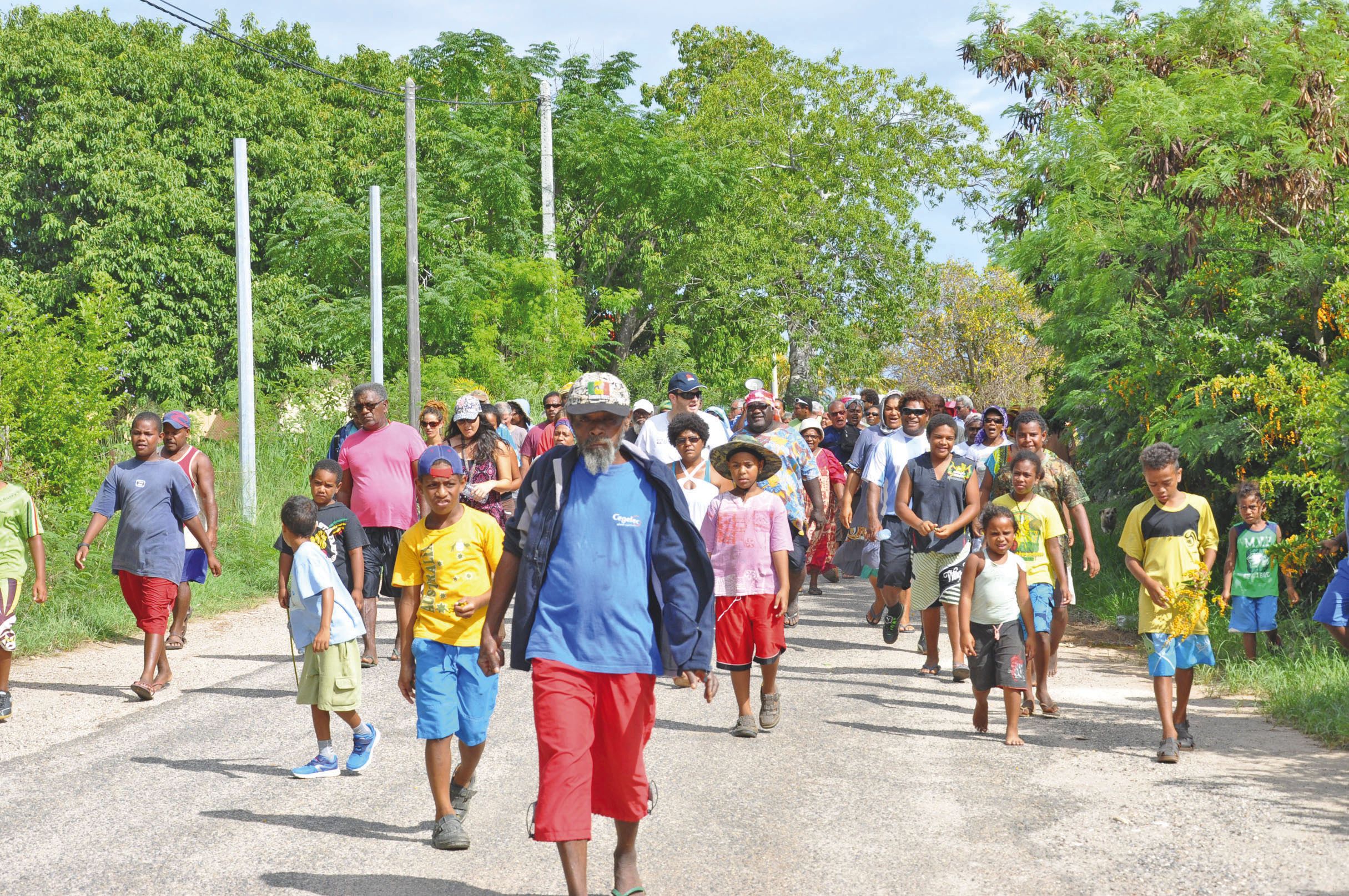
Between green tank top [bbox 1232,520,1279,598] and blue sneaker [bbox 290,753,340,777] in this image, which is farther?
green tank top [bbox 1232,520,1279,598]

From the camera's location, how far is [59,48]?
3475 centimetres

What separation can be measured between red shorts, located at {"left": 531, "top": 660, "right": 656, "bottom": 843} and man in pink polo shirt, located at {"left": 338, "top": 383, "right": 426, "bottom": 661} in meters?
5.38

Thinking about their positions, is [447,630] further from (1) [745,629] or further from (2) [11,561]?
(2) [11,561]

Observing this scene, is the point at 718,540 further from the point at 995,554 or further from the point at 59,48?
the point at 59,48

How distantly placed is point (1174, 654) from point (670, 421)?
365cm

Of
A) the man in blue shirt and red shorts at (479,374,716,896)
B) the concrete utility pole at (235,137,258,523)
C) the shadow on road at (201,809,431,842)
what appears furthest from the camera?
the concrete utility pole at (235,137,258,523)

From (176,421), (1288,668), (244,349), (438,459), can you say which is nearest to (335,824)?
(438,459)

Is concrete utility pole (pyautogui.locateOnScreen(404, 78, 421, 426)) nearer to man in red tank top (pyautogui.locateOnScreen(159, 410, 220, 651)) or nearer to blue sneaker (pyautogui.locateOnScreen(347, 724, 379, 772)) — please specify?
man in red tank top (pyautogui.locateOnScreen(159, 410, 220, 651))

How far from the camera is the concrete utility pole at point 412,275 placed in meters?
22.0

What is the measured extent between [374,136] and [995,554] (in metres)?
33.2

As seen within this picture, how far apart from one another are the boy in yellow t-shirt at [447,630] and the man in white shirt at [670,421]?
11.7 feet

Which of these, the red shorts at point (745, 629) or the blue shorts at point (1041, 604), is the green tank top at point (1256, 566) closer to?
the blue shorts at point (1041, 604)

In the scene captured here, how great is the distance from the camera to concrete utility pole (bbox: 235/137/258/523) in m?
17.5

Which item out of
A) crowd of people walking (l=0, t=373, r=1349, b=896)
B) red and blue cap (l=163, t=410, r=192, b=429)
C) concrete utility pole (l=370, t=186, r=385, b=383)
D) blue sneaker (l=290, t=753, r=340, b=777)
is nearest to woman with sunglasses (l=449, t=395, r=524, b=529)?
crowd of people walking (l=0, t=373, r=1349, b=896)
